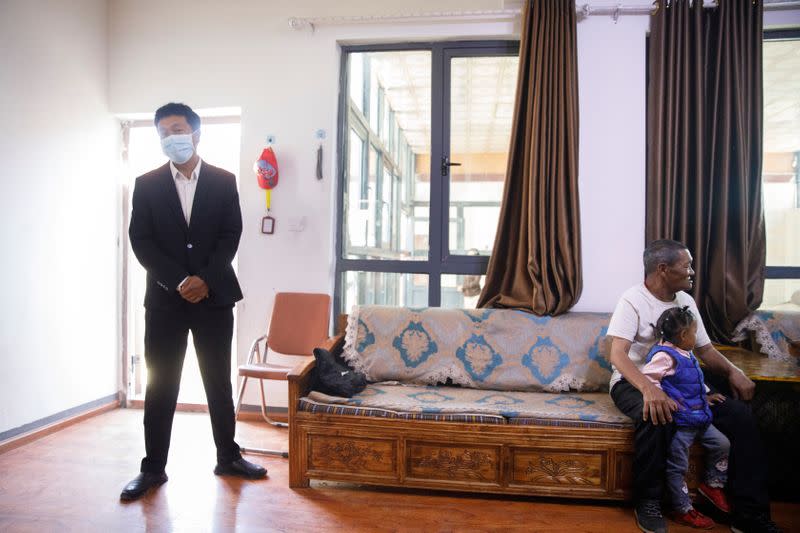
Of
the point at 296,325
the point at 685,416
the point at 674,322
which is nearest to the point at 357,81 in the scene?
the point at 296,325

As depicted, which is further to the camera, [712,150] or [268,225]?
[268,225]

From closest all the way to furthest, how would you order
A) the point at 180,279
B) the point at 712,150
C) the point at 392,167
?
the point at 180,279 → the point at 712,150 → the point at 392,167

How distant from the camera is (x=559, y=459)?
2.25 meters

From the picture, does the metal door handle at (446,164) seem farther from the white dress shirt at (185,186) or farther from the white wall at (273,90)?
the white dress shirt at (185,186)

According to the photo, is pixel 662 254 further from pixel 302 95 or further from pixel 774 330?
pixel 302 95

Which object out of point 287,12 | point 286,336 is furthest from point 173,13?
point 286,336

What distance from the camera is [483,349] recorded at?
2834 millimetres

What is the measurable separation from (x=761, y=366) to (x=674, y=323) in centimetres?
69

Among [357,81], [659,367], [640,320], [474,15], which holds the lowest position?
[659,367]

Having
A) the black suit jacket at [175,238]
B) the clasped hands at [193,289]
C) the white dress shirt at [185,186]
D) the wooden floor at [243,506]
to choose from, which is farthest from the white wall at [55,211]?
the clasped hands at [193,289]

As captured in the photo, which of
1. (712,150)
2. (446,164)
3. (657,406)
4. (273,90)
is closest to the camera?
(657,406)

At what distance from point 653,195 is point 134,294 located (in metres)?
3.67

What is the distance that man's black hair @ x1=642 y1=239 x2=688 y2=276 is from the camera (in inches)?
89.3

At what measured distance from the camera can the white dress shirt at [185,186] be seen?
2.47m
